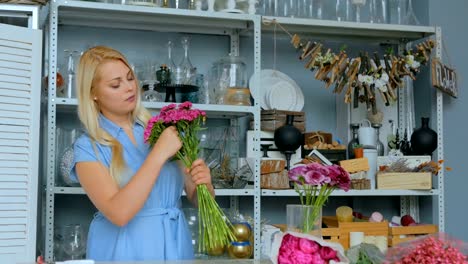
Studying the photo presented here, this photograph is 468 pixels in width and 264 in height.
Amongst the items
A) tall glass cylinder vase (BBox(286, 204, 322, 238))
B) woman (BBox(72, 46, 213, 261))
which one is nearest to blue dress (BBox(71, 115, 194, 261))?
woman (BBox(72, 46, 213, 261))

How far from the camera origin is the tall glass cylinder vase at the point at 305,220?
1.33 meters

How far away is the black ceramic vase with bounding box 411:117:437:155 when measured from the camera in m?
3.00

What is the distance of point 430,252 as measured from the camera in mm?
1010

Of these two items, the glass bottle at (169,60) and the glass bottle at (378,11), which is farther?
the glass bottle at (378,11)

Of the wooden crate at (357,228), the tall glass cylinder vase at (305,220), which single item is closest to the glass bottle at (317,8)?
the wooden crate at (357,228)

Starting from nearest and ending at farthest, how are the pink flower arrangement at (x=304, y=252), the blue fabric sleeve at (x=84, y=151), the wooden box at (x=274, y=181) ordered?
the pink flower arrangement at (x=304, y=252) → the blue fabric sleeve at (x=84, y=151) → the wooden box at (x=274, y=181)

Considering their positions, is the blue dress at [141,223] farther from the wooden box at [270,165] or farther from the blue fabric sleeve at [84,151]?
the wooden box at [270,165]

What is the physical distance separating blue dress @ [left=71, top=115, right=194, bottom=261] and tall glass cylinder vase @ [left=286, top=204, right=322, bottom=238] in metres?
0.58

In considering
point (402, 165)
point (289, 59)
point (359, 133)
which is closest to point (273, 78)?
point (289, 59)

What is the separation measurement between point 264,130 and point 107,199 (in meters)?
1.35

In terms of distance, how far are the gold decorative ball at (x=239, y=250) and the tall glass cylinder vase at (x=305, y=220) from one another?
1.28 meters

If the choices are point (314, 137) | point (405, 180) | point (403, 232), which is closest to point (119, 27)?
point (314, 137)

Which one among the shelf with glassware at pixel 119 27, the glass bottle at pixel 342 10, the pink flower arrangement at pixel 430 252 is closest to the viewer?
the pink flower arrangement at pixel 430 252

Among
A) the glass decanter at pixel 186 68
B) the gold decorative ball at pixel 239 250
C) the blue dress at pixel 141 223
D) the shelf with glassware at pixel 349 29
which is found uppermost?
the shelf with glassware at pixel 349 29
